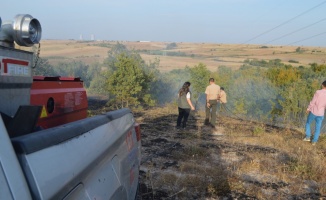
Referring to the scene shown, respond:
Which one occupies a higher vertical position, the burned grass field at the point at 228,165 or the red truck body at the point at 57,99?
the red truck body at the point at 57,99

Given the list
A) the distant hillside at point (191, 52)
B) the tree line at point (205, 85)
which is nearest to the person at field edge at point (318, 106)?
the tree line at point (205, 85)

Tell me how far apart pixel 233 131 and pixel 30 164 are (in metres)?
9.39

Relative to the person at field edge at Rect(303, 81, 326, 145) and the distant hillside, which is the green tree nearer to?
the person at field edge at Rect(303, 81, 326, 145)

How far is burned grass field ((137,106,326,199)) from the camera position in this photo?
16.5 feet

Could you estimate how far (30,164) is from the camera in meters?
1.03

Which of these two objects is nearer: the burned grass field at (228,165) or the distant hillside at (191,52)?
the burned grass field at (228,165)

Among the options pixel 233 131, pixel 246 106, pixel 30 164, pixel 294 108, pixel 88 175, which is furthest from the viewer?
pixel 246 106

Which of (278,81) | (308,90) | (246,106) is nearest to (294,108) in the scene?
(308,90)

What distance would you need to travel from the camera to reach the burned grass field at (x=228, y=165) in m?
5.04

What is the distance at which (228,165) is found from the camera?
6.43m

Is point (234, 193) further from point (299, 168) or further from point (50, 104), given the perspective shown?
point (50, 104)

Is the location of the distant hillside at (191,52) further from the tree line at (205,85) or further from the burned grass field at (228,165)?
the burned grass field at (228,165)

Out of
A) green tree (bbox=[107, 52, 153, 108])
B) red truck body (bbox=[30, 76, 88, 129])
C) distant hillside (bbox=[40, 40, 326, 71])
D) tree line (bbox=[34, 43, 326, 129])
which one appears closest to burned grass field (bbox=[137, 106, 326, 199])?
red truck body (bbox=[30, 76, 88, 129])

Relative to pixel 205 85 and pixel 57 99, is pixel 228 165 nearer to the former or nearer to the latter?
pixel 57 99
